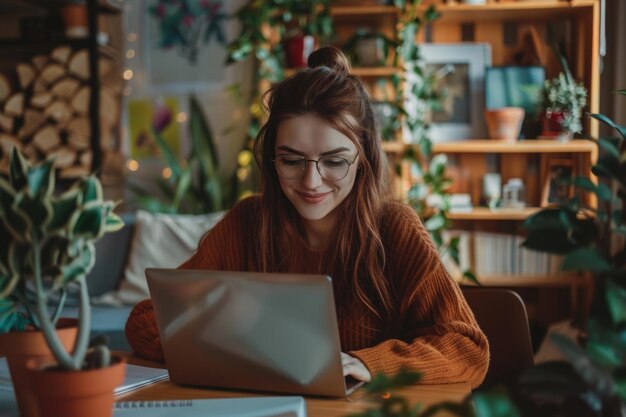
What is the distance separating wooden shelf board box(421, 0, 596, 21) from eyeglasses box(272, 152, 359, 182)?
1.99m

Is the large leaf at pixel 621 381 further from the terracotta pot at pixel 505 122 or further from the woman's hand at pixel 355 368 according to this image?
the terracotta pot at pixel 505 122

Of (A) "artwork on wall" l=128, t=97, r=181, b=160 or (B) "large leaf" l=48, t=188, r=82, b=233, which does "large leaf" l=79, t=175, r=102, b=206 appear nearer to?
(B) "large leaf" l=48, t=188, r=82, b=233

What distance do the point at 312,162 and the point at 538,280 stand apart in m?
2.17

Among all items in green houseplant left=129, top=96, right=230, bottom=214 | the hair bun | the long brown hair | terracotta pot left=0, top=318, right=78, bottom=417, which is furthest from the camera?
green houseplant left=129, top=96, right=230, bottom=214

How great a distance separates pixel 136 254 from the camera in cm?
309

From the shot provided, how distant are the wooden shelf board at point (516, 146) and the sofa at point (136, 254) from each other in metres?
1.09

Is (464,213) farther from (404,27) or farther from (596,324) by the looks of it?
(596,324)

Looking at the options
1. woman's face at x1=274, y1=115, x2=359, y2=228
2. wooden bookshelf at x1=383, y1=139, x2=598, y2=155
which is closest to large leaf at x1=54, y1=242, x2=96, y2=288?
woman's face at x1=274, y1=115, x2=359, y2=228

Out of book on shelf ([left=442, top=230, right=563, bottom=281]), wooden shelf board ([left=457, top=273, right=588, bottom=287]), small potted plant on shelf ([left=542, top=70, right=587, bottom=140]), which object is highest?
small potted plant on shelf ([left=542, top=70, right=587, bottom=140])

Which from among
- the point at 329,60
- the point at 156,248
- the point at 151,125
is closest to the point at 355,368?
the point at 329,60

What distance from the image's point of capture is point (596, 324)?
63cm

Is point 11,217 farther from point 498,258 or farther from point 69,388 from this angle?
point 498,258

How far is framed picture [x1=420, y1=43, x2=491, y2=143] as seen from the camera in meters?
3.46

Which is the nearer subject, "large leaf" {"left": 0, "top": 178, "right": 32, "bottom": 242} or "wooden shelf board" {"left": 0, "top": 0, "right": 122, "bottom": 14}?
"large leaf" {"left": 0, "top": 178, "right": 32, "bottom": 242}
